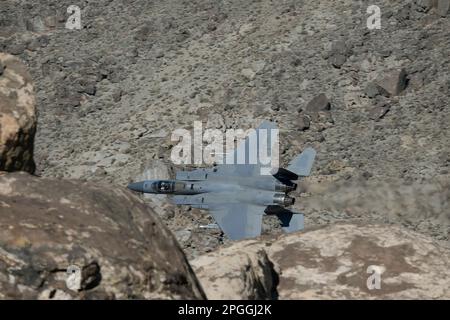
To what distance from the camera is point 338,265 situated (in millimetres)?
21375

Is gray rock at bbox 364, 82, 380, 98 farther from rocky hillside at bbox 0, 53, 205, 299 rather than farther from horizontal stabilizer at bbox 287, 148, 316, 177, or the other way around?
rocky hillside at bbox 0, 53, 205, 299

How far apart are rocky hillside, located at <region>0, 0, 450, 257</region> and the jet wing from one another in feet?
5.74

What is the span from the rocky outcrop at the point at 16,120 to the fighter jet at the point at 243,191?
75.8 ft

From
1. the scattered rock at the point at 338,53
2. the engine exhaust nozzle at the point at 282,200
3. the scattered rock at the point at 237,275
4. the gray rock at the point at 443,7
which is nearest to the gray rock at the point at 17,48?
the scattered rock at the point at 338,53

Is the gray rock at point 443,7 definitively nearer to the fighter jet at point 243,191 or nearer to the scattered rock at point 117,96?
the fighter jet at point 243,191

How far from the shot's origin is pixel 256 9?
62156 millimetres

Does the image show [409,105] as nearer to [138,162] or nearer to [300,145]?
[300,145]

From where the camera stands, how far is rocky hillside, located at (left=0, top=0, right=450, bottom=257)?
169ft

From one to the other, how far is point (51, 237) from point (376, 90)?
42.7 meters

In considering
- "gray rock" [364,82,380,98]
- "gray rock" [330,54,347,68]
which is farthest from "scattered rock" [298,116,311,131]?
"gray rock" [330,54,347,68]

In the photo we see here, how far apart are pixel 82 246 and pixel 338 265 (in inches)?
320

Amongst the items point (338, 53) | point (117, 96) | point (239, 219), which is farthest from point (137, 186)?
point (338, 53)

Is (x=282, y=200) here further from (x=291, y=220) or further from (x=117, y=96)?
(x=117, y=96)

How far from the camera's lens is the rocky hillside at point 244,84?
5147 centimetres
